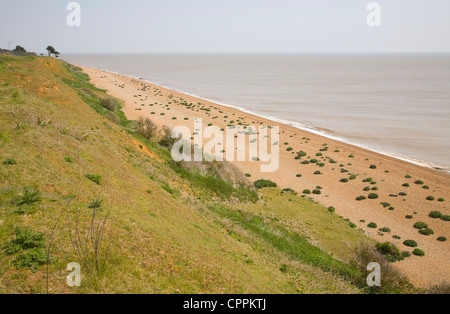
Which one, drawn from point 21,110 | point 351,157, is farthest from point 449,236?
point 21,110

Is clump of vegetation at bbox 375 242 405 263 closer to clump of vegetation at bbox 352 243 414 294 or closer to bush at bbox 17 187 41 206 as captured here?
clump of vegetation at bbox 352 243 414 294

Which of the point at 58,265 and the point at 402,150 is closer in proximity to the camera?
the point at 58,265

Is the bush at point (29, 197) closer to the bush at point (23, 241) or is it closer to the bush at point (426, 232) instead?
the bush at point (23, 241)

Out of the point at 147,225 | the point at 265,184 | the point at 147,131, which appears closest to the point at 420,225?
the point at 265,184

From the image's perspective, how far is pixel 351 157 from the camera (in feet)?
128

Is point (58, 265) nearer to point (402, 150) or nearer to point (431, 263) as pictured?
point (431, 263)

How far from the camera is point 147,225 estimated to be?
31.9 ft

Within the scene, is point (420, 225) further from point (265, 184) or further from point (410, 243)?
point (265, 184)
